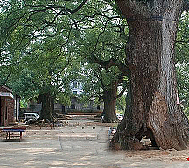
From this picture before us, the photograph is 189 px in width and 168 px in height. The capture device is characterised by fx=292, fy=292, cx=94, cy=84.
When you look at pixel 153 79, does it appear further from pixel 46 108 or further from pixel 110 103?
pixel 110 103

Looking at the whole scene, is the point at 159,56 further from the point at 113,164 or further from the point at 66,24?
the point at 66,24

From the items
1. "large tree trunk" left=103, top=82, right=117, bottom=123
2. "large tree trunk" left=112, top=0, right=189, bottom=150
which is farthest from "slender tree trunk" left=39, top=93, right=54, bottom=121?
"large tree trunk" left=112, top=0, right=189, bottom=150

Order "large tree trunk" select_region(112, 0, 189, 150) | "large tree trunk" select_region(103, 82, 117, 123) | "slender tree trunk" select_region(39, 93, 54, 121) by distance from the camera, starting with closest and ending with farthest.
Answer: "large tree trunk" select_region(112, 0, 189, 150) < "slender tree trunk" select_region(39, 93, 54, 121) < "large tree trunk" select_region(103, 82, 117, 123)

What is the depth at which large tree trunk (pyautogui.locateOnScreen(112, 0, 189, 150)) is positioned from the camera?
31.6 feet

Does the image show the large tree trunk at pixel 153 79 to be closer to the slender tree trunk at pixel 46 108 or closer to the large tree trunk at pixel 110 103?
the slender tree trunk at pixel 46 108

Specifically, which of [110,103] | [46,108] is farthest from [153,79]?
[110,103]

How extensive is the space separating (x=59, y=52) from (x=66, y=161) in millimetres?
10908

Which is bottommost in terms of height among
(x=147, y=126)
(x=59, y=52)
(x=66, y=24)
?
(x=147, y=126)

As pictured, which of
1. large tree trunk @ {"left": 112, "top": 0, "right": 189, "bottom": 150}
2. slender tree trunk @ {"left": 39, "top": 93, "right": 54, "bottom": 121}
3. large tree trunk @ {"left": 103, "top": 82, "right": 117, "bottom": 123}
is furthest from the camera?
large tree trunk @ {"left": 103, "top": 82, "right": 117, "bottom": 123}

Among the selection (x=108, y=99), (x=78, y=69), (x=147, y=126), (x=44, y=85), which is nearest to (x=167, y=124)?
(x=147, y=126)

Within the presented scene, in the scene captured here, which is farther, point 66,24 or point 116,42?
point 116,42

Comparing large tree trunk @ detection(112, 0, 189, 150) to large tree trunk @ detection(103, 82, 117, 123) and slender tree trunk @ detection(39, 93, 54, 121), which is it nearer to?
slender tree trunk @ detection(39, 93, 54, 121)

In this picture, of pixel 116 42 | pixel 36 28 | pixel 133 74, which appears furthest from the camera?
pixel 116 42

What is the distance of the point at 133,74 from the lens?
10.2m
